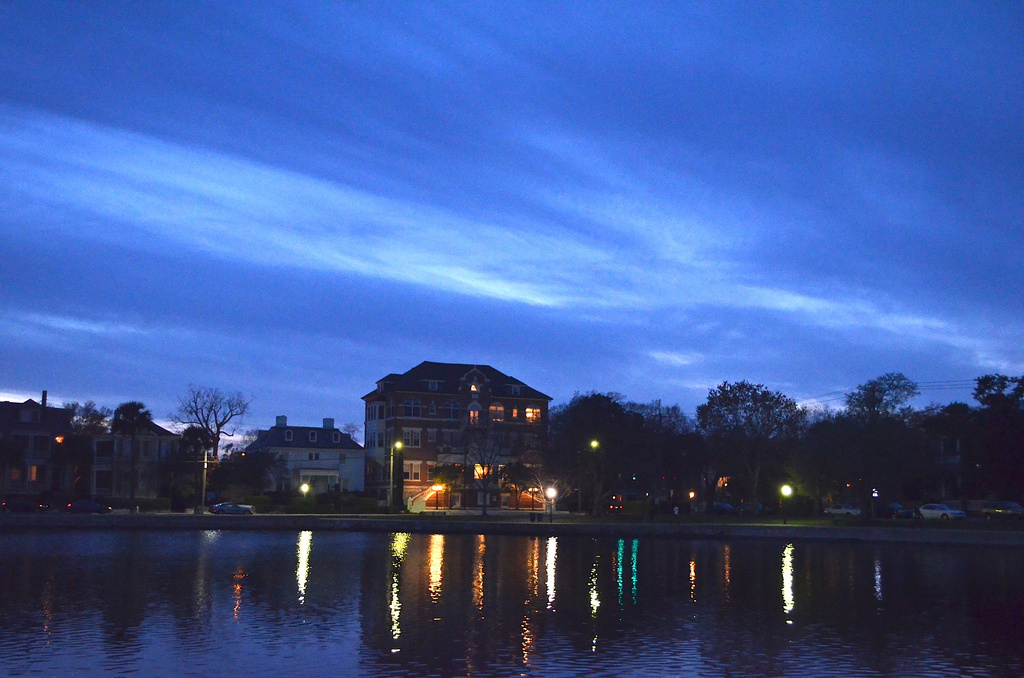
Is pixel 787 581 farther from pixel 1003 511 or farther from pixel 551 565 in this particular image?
pixel 1003 511

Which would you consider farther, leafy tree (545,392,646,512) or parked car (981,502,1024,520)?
leafy tree (545,392,646,512)

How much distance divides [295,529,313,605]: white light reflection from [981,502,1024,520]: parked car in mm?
52164

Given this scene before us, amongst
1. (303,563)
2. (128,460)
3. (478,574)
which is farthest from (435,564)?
(128,460)

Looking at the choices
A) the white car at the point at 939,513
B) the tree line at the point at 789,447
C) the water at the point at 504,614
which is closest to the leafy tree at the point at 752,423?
the tree line at the point at 789,447

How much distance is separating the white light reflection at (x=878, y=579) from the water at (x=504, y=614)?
0.31 feet

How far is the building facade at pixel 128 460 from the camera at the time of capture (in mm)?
106750

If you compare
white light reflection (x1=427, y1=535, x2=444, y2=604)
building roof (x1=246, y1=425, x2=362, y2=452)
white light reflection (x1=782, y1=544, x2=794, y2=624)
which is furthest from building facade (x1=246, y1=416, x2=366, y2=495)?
white light reflection (x1=782, y1=544, x2=794, y2=624)

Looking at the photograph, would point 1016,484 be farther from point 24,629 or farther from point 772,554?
point 24,629

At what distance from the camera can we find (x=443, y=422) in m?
114

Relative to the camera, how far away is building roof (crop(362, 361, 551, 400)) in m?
113

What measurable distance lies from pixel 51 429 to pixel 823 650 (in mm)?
105838

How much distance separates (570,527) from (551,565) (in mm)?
25877

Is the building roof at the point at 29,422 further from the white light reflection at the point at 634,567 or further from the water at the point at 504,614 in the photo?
the white light reflection at the point at 634,567

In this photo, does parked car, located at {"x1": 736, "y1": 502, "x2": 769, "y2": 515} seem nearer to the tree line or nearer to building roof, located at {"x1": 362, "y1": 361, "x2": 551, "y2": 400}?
the tree line
